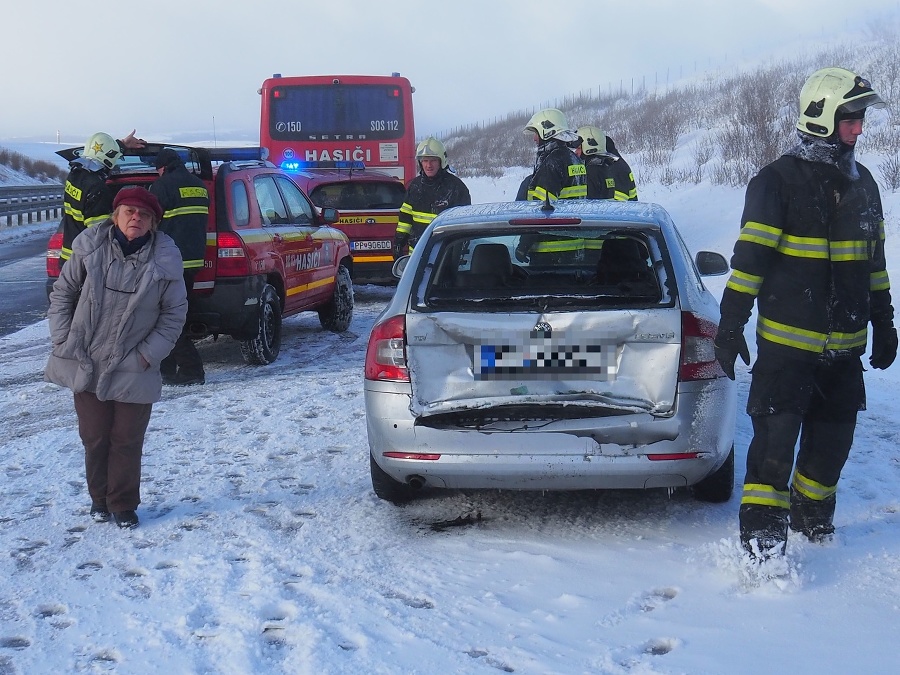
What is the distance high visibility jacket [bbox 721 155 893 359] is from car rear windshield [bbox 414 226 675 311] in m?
0.54

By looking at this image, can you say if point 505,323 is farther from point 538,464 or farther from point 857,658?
point 857,658

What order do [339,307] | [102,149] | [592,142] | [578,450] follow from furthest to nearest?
[339,307]
[592,142]
[102,149]
[578,450]

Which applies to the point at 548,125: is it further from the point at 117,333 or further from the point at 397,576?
the point at 397,576

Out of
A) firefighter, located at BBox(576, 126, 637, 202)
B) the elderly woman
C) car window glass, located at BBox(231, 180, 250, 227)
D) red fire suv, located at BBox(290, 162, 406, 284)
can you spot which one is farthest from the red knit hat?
red fire suv, located at BBox(290, 162, 406, 284)

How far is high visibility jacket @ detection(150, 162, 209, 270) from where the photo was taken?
7547 millimetres

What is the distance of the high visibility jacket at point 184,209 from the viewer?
7.55 metres

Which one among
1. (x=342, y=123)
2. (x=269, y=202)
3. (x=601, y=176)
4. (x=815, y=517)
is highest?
(x=342, y=123)

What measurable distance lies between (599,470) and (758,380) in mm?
751

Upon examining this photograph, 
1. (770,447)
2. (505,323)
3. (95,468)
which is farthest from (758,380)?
(95,468)

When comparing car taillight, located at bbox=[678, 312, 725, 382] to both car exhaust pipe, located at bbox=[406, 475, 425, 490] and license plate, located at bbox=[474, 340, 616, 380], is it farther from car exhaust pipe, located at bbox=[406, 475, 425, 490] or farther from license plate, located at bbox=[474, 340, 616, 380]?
car exhaust pipe, located at bbox=[406, 475, 425, 490]

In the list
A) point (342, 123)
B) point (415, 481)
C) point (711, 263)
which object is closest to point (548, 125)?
point (711, 263)

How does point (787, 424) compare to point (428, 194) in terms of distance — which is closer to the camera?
point (787, 424)

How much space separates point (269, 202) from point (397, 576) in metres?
5.51

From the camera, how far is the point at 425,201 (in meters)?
9.13
